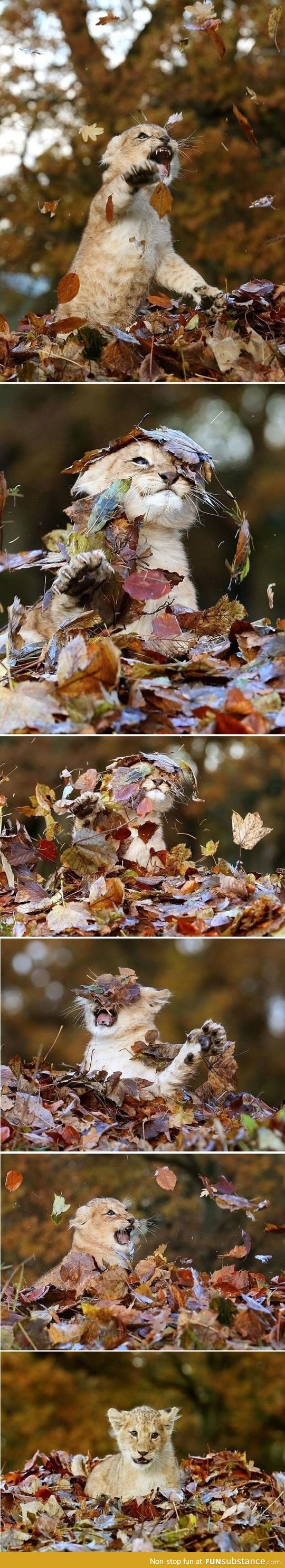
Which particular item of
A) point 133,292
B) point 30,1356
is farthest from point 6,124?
point 30,1356

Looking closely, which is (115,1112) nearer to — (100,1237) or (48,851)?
(100,1237)

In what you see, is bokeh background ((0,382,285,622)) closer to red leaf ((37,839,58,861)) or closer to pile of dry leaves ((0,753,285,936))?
pile of dry leaves ((0,753,285,936))

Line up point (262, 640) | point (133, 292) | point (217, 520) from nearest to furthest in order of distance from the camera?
point (262, 640)
point (133, 292)
point (217, 520)

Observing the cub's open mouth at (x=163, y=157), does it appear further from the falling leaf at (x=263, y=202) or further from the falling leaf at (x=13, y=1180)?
the falling leaf at (x=13, y=1180)

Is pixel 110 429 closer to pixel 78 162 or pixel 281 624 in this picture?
pixel 78 162

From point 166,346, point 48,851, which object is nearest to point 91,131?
point 166,346

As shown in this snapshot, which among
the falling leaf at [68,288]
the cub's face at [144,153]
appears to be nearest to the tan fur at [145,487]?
the falling leaf at [68,288]

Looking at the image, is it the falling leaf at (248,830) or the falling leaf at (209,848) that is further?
the falling leaf at (209,848)
